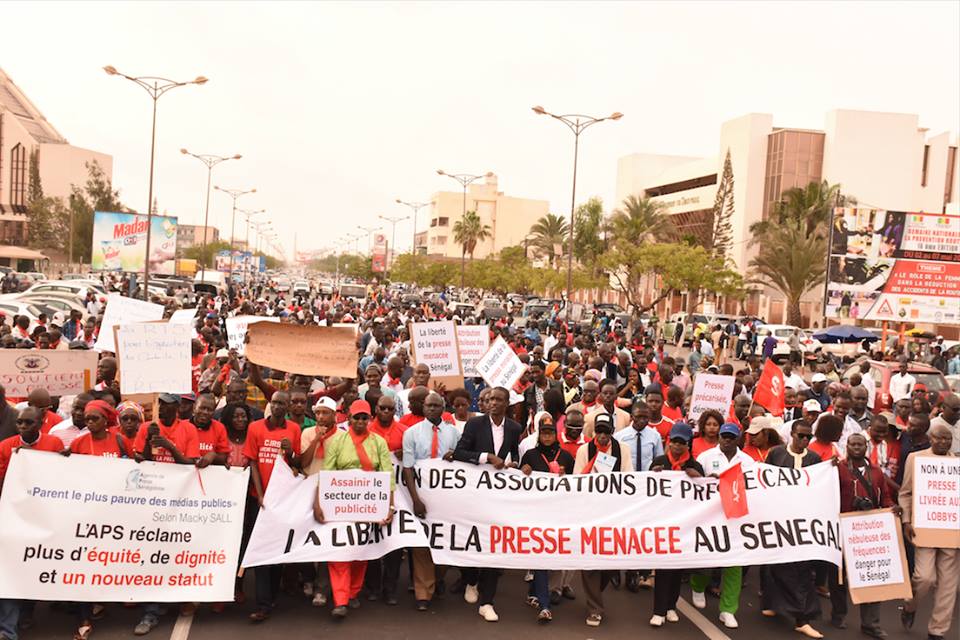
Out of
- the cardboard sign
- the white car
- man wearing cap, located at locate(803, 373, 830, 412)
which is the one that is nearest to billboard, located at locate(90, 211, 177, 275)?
the white car

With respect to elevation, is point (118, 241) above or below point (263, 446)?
above

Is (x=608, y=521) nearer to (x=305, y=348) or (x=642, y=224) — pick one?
(x=305, y=348)

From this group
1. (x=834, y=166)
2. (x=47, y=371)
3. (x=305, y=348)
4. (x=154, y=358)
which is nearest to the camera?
(x=154, y=358)

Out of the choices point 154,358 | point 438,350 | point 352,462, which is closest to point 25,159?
point 438,350

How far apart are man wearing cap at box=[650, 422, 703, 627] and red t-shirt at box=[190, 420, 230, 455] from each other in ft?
11.1

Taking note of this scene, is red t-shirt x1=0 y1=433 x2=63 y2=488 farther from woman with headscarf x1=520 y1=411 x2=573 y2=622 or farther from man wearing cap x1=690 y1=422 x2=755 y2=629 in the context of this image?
man wearing cap x1=690 y1=422 x2=755 y2=629

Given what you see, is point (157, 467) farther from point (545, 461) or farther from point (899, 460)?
point (899, 460)

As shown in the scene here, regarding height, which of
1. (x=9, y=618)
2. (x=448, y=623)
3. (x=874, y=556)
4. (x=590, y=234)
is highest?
(x=590, y=234)

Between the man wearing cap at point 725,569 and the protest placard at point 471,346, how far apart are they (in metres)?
5.25

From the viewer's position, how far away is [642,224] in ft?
188

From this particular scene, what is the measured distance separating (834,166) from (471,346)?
48.3 metres

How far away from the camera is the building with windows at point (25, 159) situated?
9338 cm

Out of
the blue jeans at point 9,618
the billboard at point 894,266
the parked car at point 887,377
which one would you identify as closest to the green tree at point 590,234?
the billboard at point 894,266

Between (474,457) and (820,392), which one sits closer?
(474,457)
